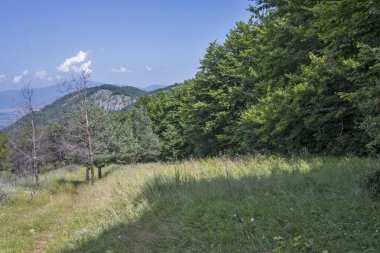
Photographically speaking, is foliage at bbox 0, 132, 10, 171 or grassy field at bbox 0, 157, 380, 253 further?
foliage at bbox 0, 132, 10, 171

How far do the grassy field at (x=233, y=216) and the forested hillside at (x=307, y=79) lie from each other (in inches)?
52.1

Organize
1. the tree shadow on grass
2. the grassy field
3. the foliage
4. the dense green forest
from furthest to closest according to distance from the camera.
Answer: the foliage, the dense green forest, the grassy field, the tree shadow on grass

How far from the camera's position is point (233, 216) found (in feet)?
17.8

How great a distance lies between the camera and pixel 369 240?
390 centimetres

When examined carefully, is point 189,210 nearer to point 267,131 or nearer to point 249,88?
point 267,131

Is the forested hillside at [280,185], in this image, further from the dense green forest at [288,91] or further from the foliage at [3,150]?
the foliage at [3,150]

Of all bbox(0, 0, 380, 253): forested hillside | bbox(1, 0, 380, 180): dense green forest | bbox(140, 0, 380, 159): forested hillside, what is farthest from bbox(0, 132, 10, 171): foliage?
bbox(140, 0, 380, 159): forested hillside

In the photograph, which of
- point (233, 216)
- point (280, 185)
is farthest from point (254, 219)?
point (280, 185)

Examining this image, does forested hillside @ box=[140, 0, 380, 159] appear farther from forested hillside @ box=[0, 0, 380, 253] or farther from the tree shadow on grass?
the tree shadow on grass

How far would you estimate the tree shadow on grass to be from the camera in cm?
429

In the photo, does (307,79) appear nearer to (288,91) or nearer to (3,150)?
(288,91)

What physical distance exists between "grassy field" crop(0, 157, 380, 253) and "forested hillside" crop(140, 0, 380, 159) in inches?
52.1

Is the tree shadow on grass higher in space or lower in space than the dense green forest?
lower

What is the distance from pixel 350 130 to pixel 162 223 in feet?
28.3
